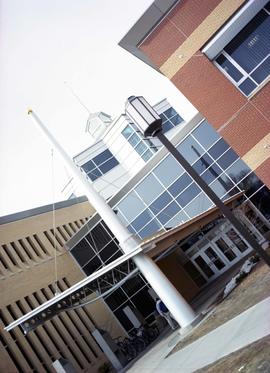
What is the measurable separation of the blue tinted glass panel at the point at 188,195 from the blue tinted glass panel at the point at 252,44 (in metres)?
12.9

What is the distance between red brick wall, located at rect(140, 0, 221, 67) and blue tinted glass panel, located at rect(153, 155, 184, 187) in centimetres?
1205

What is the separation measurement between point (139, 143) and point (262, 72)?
77.6 ft

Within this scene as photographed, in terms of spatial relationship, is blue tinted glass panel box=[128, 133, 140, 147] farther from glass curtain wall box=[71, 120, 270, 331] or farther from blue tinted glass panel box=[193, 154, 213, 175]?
blue tinted glass panel box=[193, 154, 213, 175]

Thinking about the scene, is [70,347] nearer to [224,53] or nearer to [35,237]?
[35,237]

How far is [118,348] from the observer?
2056 centimetres

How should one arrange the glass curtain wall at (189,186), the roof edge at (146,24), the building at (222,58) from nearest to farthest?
the building at (222,58), the roof edge at (146,24), the glass curtain wall at (189,186)

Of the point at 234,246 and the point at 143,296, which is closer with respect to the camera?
the point at 234,246

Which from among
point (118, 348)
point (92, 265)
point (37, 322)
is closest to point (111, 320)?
point (92, 265)

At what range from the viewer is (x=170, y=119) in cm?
3922

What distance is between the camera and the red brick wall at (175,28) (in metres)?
12.7

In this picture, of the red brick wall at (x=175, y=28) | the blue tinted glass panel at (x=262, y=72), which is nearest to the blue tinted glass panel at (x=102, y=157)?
the red brick wall at (x=175, y=28)

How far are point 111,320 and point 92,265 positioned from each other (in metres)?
3.97

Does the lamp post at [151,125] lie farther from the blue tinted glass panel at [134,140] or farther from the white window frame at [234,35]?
the blue tinted glass panel at [134,140]

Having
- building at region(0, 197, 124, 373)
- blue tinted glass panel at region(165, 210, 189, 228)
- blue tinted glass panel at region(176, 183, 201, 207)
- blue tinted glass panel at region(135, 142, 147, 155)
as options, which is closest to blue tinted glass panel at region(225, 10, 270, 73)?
blue tinted glass panel at region(176, 183, 201, 207)
